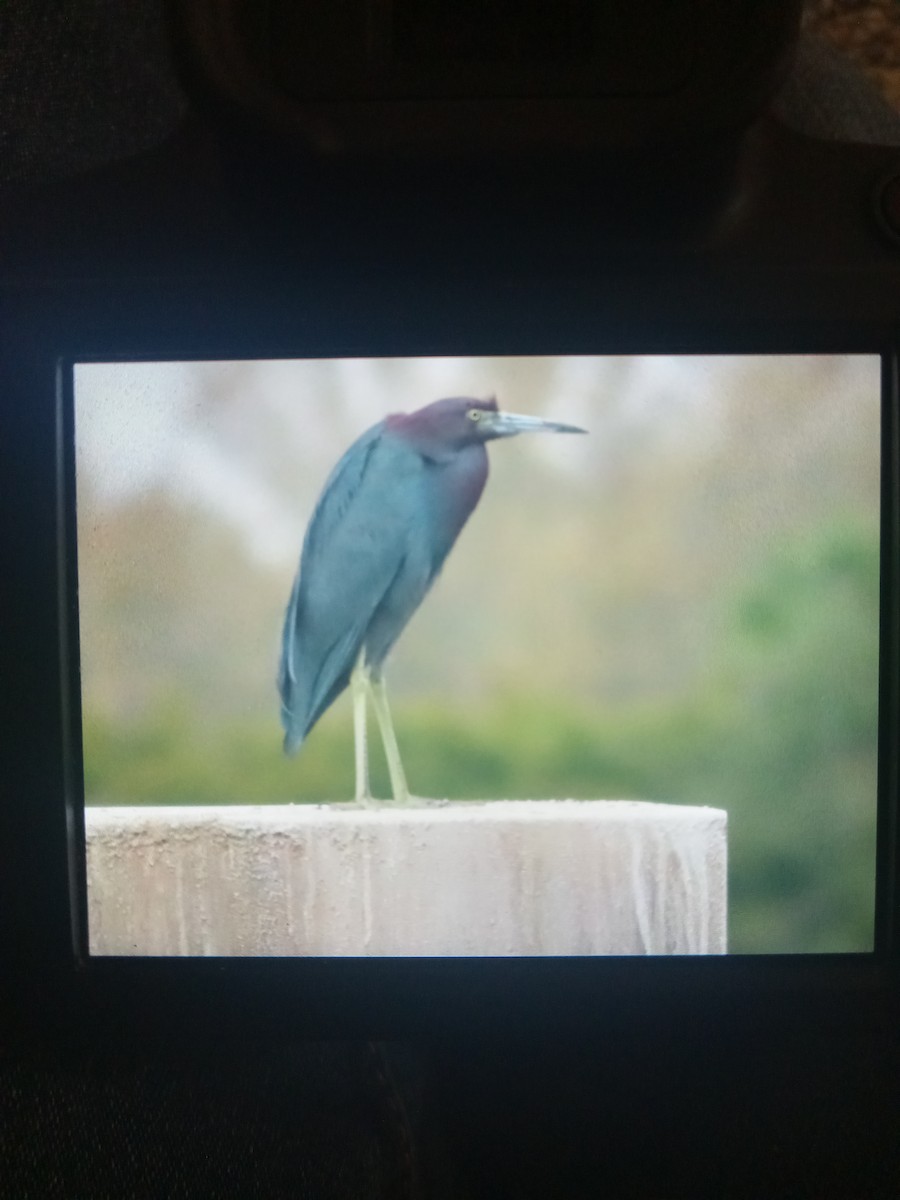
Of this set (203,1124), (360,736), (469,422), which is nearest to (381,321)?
(469,422)

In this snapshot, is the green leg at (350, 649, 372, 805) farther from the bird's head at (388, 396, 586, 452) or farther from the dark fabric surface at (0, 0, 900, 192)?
the dark fabric surface at (0, 0, 900, 192)

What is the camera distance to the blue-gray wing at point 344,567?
40cm

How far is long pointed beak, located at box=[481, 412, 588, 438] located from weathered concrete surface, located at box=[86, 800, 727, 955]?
5.3 inches

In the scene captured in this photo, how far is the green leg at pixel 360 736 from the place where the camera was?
1.30 ft

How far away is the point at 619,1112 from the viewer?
0.47m

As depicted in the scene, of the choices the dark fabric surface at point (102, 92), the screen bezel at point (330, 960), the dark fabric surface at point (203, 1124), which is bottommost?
the dark fabric surface at point (203, 1124)

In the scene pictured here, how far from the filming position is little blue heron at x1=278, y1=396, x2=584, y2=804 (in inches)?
15.5

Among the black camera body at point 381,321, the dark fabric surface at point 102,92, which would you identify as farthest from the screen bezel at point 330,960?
the dark fabric surface at point 102,92

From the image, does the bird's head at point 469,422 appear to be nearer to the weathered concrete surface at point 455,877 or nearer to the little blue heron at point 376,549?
the little blue heron at point 376,549

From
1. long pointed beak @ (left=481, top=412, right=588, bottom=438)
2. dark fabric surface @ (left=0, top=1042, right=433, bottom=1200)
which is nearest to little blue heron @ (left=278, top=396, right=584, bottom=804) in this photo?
long pointed beak @ (left=481, top=412, right=588, bottom=438)

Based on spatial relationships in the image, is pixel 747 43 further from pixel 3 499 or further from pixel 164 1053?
pixel 164 1053

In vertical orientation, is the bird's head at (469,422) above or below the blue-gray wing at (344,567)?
above

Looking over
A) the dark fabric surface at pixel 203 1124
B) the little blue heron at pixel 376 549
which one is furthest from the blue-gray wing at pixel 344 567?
the dark fabric surface at pixel 203 1124

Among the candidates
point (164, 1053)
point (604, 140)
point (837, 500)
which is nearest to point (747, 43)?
point (604, 140)
